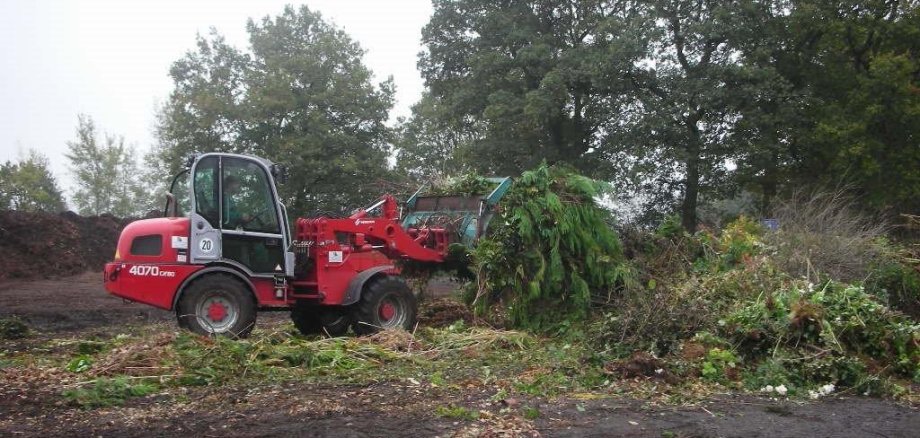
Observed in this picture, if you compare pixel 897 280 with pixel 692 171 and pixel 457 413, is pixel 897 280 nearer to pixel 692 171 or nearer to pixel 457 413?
pixel 457 413

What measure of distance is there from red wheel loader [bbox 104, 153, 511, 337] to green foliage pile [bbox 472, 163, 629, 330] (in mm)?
524

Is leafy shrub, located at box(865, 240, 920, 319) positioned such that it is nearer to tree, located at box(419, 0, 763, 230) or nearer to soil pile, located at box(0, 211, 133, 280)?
tree, located at box(419, 0, 763, 230)

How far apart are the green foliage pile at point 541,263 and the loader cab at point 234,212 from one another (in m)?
2.62

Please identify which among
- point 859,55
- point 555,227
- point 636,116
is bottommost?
point 555,227

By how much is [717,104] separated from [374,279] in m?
16.5

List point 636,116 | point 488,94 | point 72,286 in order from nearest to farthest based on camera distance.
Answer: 1. point 72,286
2. point 636,116
3. point 488,94

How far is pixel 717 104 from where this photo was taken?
75.3 ft

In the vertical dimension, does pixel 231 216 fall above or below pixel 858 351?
above

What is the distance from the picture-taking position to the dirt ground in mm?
5242

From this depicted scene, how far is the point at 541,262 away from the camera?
9.83 m

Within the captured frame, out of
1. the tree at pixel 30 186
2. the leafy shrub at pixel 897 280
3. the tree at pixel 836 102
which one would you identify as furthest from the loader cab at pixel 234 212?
the tree at pixel 30 186

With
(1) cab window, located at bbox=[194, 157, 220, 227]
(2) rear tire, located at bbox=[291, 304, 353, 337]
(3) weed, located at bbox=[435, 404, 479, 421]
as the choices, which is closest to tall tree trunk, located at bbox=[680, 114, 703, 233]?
(2) rear tire, located at bbox=[291, 304, 353, 337]

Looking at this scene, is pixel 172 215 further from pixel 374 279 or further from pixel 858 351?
pixel 858 351

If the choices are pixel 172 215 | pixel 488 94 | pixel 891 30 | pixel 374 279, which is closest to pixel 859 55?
pixel 891 30
